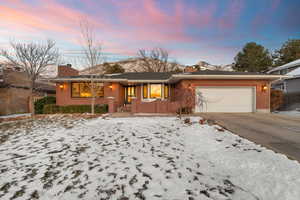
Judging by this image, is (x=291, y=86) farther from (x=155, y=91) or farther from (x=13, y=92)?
(x=13, y=92)

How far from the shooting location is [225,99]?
30.5 feet

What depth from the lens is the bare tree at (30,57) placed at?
885cm

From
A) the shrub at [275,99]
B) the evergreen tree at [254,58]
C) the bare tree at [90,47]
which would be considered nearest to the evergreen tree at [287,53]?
the evergreen tree at [254,58]

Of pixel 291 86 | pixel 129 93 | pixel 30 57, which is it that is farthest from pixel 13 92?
pixel 291 86

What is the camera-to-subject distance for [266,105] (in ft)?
30.6

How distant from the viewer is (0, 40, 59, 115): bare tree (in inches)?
348

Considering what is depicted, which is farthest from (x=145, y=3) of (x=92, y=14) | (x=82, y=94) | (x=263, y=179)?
(x=263, y=179)

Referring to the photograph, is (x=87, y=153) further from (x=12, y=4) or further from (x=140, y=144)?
(x=12, y=4)

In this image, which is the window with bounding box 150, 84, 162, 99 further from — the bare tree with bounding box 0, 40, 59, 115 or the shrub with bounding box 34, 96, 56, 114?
the shrub with bounding box 34, 96, 56, 114

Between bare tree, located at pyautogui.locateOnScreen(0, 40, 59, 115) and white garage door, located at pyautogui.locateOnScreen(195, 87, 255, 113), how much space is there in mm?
11592

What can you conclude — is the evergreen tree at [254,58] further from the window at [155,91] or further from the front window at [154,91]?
the window at [155,91]

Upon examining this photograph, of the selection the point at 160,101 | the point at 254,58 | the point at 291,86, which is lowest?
the point at 160,101

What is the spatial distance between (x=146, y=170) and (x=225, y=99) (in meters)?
8.91

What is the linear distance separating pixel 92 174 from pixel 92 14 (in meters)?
11.2
